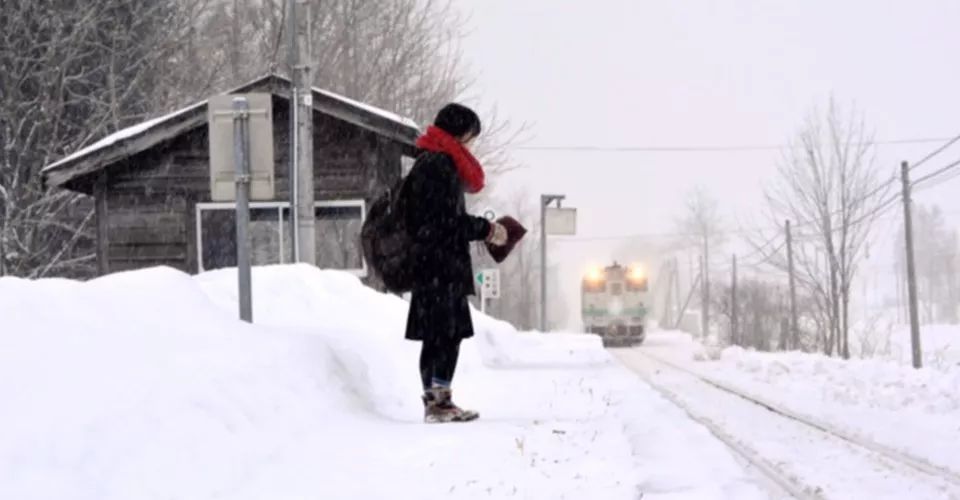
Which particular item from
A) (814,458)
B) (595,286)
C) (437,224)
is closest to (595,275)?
(595,286)

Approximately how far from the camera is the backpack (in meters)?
5.58

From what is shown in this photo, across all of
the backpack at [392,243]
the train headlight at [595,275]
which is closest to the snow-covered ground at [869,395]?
the backpack at [392,243]

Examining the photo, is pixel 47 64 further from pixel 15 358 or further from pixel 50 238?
pixel 15 358

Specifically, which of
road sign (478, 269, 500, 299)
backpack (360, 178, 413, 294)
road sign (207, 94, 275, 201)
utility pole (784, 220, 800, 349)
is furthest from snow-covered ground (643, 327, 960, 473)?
utility pole (784, 220, 800, 349)

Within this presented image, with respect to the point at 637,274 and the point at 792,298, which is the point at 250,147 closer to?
the point at 792,298

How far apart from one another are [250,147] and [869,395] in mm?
7856

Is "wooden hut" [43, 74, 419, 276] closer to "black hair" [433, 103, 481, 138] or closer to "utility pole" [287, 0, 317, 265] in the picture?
"utility pole" [287, 0, 317, 265]

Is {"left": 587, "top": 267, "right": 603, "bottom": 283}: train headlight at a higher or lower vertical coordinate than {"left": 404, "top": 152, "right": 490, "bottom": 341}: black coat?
higher

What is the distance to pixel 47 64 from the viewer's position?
69.6ft

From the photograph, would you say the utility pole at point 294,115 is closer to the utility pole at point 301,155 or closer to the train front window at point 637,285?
the utility pole at point 301,155

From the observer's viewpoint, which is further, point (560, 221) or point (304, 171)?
point (560, 221)

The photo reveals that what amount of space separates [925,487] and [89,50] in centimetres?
2148

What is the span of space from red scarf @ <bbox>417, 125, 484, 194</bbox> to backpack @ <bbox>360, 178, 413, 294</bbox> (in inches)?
10.2

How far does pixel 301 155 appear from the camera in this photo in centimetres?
1320
